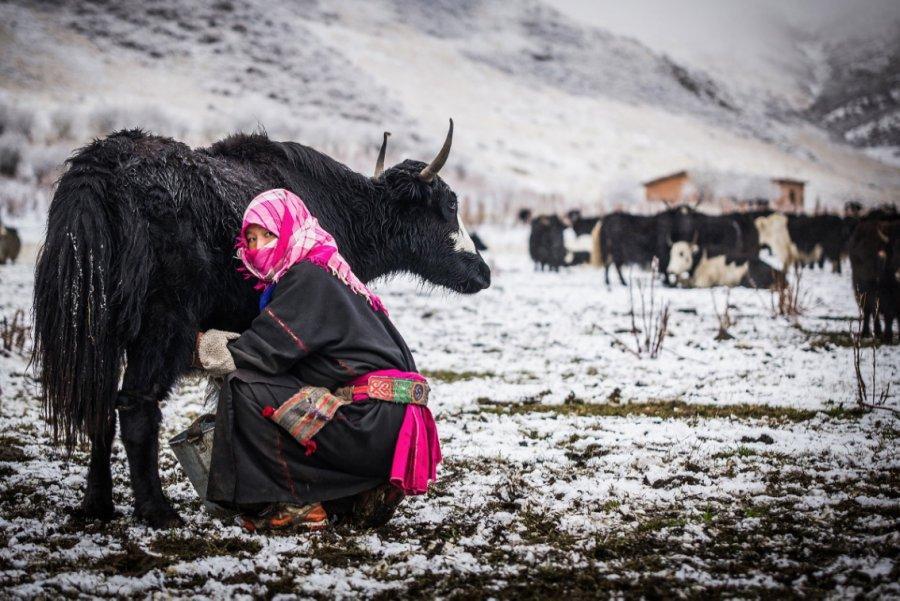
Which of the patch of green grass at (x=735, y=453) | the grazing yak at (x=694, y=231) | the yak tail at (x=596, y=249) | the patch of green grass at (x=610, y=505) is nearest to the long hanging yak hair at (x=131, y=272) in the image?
the patch of green grass at (x=610, y=505)

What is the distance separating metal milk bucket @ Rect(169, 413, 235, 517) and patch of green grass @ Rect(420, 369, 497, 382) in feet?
11.4

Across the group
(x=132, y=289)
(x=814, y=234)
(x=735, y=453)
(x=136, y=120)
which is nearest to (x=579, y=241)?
(x=814, y=234)

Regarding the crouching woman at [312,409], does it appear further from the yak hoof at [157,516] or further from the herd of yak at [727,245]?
the herd of yak at [727,245]

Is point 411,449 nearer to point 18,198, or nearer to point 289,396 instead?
point 289,396

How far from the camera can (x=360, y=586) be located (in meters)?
2.27

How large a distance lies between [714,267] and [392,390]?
11.6 m

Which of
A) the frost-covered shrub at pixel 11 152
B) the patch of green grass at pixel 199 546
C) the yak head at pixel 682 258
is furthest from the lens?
the frost-covered shrub at pixel 11 152

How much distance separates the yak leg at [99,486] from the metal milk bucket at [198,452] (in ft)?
1.06

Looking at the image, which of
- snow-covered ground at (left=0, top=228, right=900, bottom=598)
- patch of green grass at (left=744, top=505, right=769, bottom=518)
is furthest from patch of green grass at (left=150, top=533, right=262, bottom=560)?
patch of green grass at (left=744, top=505, right=769, bottom=518)

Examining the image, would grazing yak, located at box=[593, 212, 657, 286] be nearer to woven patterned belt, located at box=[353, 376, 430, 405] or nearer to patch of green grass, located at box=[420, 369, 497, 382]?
patch of green grass, located at box=[420, 369, 497, 382]

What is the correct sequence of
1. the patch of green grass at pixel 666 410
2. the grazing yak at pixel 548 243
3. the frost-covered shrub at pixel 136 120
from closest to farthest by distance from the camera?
the patch of green grass at pixel 666 410 → the grazing yak at pixel 548 243 → the frost-covered shrub at pixel 136 120

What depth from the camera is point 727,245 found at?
14.3 meters

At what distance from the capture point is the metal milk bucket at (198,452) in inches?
113

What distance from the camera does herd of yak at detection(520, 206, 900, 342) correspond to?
26.0ft
